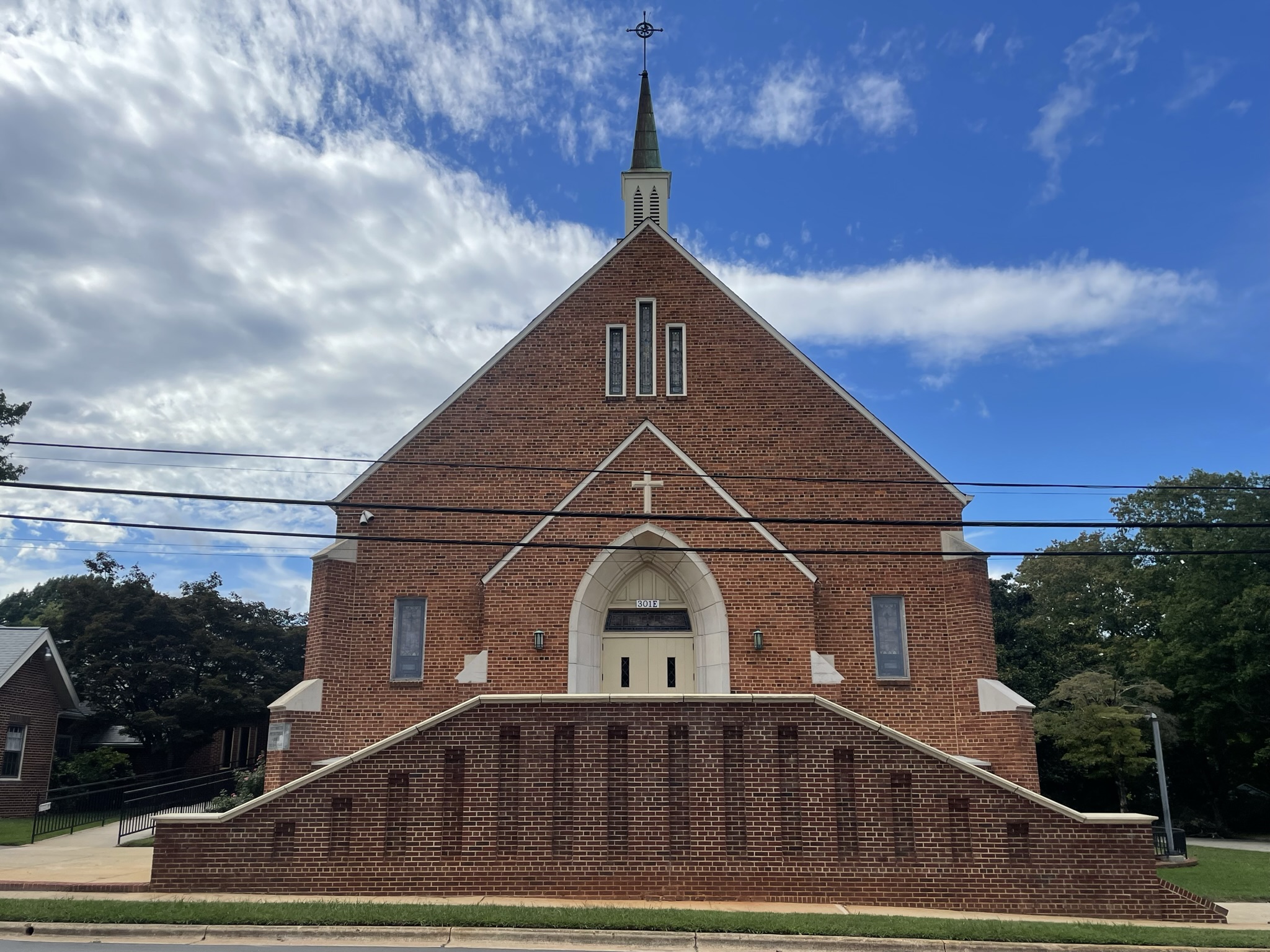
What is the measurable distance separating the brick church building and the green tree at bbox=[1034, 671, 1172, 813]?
9710mm

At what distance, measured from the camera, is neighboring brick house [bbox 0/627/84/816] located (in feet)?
87.4

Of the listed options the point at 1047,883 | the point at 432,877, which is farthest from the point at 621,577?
the point at 1047,883

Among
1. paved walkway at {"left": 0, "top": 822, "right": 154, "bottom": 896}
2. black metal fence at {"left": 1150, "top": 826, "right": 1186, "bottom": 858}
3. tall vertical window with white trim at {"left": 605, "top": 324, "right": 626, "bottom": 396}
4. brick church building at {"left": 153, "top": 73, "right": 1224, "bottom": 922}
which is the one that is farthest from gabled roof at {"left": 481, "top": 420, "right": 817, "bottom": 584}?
black metal fence at {"left": 1150, "top": 826, "right": 1186, "bottom": 858}

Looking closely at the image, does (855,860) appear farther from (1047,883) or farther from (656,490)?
(656,490)

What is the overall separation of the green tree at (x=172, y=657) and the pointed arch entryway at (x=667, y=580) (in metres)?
21.7

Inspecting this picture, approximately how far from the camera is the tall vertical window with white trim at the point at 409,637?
17453 mm

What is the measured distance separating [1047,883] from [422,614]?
10.9 m

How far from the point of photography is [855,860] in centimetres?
1187

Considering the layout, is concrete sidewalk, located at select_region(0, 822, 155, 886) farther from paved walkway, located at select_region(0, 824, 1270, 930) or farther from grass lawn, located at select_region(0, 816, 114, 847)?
grass lawn, located at select_region(0, 816, 114, 847)

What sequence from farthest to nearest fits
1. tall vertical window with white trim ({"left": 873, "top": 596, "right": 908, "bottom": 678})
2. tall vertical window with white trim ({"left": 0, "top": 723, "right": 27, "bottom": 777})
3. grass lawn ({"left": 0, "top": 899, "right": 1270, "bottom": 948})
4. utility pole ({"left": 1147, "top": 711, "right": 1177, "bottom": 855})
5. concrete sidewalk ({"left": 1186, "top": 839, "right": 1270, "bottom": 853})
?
tall vertical window with white trim ({"left": 0, "top": 723, "right": 27, "bottom": 777})
concrete sidewalk ({"left": 1186, "top": 839, "right": 1270, "bottom": 853})
utility pole ({"left": 1147, "top": 711, "right": 1177, "bottom": 855})
tall vertical window with white trim ({"left": 873, "top": 596, "right": 908, "bottom": 678})
grass lawn ({"left": 0, "top": 899, "right": 1270, "bottom": 948})

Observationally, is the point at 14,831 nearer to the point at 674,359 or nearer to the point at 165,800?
the point at 165,800

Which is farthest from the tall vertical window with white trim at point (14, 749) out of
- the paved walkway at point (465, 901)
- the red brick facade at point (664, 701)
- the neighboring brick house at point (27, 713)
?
the red brick facade at point (664, 701)

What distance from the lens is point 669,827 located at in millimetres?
11969

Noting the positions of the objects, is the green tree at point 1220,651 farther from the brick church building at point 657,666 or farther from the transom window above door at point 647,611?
the transom window above door at point 647,611
